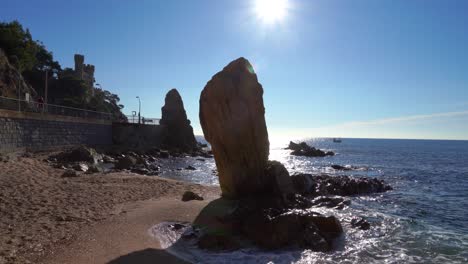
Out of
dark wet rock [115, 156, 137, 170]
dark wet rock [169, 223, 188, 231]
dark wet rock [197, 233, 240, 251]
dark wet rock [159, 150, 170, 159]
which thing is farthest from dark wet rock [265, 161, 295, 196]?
dark wet rock [159, 150, 170, 159]

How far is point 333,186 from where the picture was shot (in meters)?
21.7

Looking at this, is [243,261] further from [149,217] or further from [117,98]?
[117,98]

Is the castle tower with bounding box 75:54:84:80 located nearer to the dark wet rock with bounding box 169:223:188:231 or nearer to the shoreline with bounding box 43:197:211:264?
the shoreline with bounding box 43:197:211:264

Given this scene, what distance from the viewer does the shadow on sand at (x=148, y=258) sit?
771 cm

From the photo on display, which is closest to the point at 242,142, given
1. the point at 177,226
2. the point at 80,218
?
the point at 177,226

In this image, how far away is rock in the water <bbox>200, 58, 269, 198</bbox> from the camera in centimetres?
1401

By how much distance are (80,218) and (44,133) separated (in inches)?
815

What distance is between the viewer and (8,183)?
1395 centimetres

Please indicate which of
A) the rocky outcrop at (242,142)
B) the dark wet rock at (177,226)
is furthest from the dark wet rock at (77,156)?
the dark wet rock at (177,226)

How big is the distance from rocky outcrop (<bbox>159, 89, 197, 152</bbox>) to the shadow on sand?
47.5 m

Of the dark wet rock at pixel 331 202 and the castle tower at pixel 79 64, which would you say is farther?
the castle tower at pixel 79 64

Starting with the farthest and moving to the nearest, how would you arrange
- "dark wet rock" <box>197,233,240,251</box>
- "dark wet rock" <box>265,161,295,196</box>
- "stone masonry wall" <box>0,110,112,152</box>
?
"stone masonry wall" <box>0,110,112,152</box>
"dark wet rock" <box>265,161,295,196</box>
"dark wet rock" <box>197,233,240,251</box>

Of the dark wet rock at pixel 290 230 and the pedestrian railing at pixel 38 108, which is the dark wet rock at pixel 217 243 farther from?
the pedestrian railing at pixel 38 108

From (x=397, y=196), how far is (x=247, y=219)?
1347cm
